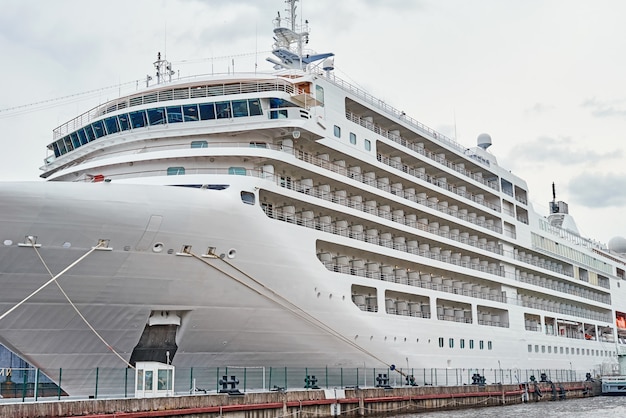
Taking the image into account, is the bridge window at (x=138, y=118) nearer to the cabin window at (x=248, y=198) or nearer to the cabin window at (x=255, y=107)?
the cabin window at (x=255, y=107)

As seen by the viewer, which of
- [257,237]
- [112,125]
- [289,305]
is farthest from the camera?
[112,125]

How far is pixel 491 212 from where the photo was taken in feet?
142

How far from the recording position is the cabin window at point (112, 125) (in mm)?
27938

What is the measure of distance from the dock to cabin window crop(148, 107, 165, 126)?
34.9 feet

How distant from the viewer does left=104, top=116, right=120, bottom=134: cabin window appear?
27.9 metres

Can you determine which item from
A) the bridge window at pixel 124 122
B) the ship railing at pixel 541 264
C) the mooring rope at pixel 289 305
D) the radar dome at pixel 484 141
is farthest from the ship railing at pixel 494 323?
the bridge window at pixel 124 122

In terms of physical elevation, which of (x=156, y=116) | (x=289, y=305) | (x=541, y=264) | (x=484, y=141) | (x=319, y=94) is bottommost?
(x=289, y=305)

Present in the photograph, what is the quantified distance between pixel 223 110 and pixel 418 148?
1406cm

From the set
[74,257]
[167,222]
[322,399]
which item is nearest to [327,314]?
[322,399]

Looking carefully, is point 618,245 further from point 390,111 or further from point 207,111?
point 207,111

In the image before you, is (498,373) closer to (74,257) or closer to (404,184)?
(404,184)

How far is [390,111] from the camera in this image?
1396 inches

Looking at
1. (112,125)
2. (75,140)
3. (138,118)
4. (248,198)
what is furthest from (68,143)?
(248,198)

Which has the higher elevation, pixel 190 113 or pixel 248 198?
pixel 190 113
